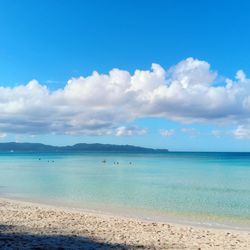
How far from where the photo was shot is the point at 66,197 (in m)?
31.4

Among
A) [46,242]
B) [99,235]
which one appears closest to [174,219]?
[99,235]

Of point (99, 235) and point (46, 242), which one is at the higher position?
point (46, 242)

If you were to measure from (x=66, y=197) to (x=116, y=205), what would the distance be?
6236mm

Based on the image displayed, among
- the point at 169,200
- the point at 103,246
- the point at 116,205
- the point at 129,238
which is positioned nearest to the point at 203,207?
the point at 169,200

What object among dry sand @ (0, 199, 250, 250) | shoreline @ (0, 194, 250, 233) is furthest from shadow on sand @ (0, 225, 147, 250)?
shoreline @ (0, 194, 250, 233)

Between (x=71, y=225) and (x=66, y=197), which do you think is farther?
(x=66, y=197)

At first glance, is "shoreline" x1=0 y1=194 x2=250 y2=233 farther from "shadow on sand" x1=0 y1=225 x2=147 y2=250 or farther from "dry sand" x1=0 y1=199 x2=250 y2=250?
"shadow on sand" x1=0 y1=225 x2=147 y2=250

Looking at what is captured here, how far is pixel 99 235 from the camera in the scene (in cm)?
1460

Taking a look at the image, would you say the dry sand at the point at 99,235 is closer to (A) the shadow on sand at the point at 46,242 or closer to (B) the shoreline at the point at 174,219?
(A) the shadow on sand at the point at 46,242

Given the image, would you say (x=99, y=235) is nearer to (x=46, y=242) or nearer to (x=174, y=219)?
(x=46, y=242)

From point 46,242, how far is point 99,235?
2500 mm

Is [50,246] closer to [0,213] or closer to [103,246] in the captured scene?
[103,246]

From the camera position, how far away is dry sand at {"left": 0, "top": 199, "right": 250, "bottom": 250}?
41.9ft

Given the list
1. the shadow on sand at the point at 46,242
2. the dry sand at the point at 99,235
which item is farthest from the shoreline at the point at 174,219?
the shadow on sand at the point at 46,242
